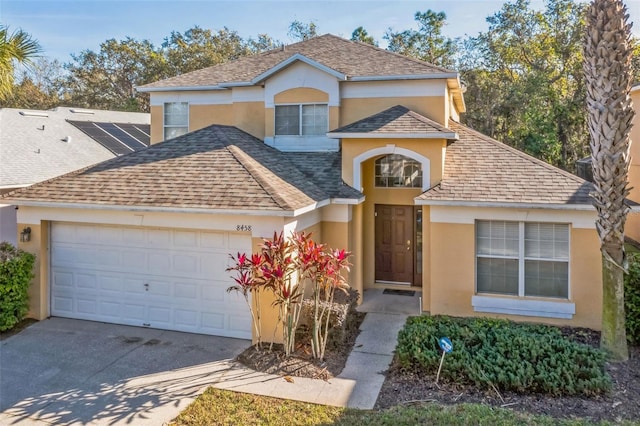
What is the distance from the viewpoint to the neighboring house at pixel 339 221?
10.1m

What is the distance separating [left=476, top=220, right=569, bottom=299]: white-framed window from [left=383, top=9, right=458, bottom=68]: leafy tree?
2504 centimetres

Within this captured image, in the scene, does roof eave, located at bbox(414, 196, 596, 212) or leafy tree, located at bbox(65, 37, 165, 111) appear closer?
roof eave, located at bbox(414, 196, 596, 212)

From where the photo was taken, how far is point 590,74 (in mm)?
8430

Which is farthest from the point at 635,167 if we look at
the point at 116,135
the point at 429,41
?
the point at 116,135

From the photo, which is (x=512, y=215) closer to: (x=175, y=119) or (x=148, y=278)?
(x=148, y=278)

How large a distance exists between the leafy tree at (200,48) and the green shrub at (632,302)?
31.6 m

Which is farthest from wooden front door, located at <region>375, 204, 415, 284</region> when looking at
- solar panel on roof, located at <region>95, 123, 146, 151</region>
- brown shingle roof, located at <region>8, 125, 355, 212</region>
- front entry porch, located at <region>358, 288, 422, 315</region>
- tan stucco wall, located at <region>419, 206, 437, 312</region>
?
solar panel on roof, located at <region>95, 123, 146, 151</region>

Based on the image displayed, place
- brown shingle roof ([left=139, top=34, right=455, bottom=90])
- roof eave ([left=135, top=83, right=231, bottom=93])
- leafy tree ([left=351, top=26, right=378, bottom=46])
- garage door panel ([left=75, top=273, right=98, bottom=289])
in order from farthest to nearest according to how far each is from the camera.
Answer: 1. leafy tree ([left=351, top=26, right=378, bottom=46])
2. roof eave ([left=135, top=83, right=231, bottom=93])
3. brown shingle roof ([left=139, top=34, right=455, bottom=90])
4. garage door panel ([left=75, top=273, right=98, bottom=289])

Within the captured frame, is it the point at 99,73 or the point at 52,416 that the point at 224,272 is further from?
the point at 99,73

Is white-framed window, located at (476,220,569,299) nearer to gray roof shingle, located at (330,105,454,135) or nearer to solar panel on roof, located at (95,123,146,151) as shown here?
gray roof shingle, located at (330,105,454,135)

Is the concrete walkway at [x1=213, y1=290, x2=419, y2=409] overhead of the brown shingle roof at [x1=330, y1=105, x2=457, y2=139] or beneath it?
beneath

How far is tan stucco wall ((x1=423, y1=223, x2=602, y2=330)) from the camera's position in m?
10.4

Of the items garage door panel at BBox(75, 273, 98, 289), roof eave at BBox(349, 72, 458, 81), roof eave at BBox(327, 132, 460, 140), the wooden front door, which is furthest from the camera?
the wooden front door

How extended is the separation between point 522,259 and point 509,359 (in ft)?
12.7
